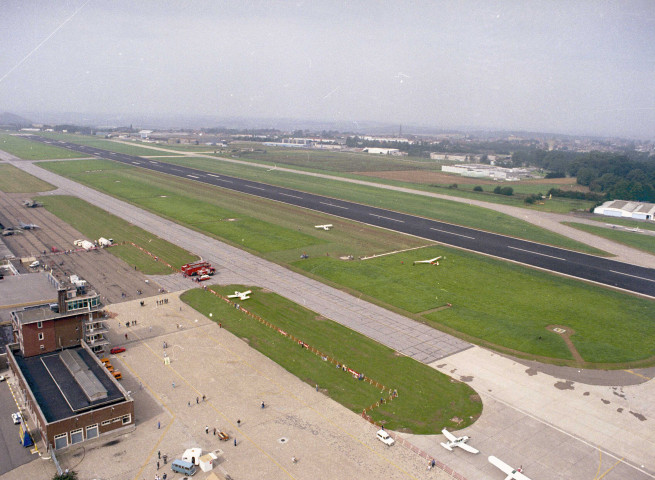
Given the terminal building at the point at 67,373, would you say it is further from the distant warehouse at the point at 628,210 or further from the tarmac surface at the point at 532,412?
the distant warehouse at the point at 628,210

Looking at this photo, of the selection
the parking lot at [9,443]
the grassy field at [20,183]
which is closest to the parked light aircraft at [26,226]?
the grassy field at [20,183]

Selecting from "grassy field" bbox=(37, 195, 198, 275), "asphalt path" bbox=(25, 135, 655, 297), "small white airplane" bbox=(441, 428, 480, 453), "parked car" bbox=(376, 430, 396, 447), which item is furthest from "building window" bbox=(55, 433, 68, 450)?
"asphalt path" bbox=(25, 135, 655, 297)

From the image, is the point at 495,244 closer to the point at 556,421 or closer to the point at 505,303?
the point at 505,303

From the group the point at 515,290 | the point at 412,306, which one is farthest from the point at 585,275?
the point at 412,306

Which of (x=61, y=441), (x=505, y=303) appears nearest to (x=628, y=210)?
(x=505, y=303)

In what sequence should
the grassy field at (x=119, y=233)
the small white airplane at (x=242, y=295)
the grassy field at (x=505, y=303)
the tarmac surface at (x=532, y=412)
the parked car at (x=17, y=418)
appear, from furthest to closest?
the grassy field at (x=119, y=233) < the small white airplane at (x=242, y=295) < the grassy field at (x=505, y=303) < the parked car at (x=17, y=418) < the tarmac surface at (x=532, y=412)

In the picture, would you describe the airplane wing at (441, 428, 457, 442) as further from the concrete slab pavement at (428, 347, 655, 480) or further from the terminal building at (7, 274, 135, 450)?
the terminal building at (7, 274, 135, 450)
